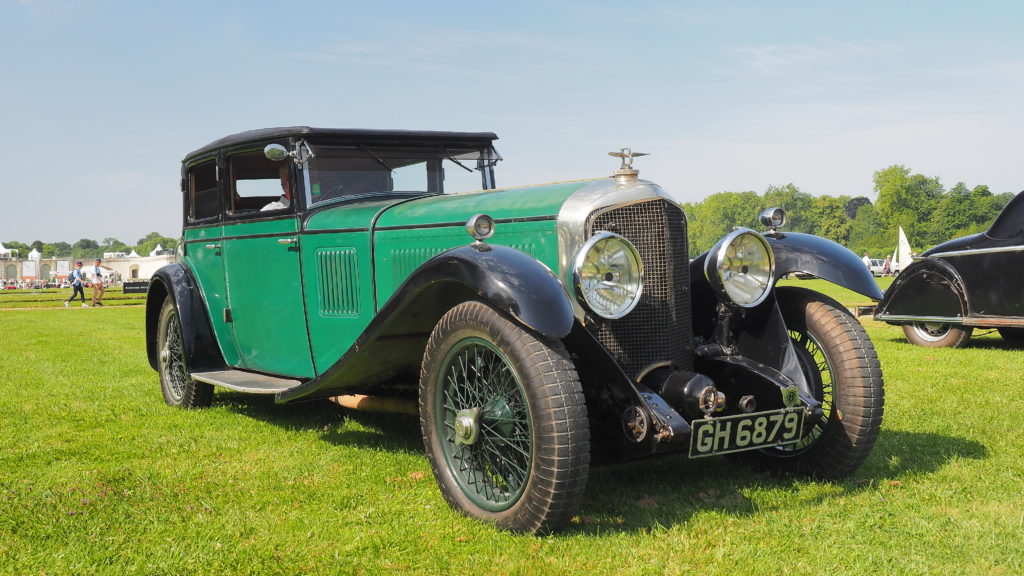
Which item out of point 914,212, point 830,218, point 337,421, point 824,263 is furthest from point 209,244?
point 830,218

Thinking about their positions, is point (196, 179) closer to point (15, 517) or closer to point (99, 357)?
point (15, 517)

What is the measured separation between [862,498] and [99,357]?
9.07 metres

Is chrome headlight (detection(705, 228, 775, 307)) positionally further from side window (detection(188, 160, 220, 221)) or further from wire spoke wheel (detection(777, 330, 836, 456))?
side window (detection(188, 160, 220, 221))

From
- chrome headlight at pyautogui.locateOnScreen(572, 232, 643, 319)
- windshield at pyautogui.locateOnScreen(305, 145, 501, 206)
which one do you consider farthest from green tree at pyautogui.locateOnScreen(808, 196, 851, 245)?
chrome headlight at pyautogui.locateOnScreen(572, 232, 643, 319)

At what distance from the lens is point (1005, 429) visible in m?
5.22

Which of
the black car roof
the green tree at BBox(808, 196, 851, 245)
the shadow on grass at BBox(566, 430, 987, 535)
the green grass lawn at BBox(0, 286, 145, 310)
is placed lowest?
the shadow on grass at BBox(566, 430, 987, 535)

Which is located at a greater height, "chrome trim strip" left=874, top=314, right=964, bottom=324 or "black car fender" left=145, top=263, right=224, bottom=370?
"black car fender" left=145, top=263, right=224, bottom=370

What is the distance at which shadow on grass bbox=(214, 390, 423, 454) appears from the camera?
17.1 ft

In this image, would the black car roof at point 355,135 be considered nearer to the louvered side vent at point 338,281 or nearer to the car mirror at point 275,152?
the car mirror at point 275,152

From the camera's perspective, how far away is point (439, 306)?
4.10m

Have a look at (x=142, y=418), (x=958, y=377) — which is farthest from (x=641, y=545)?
(x=958, y=377)

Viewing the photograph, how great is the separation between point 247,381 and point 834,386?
11.9 ft

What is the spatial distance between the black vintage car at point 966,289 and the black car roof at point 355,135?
19.3ft

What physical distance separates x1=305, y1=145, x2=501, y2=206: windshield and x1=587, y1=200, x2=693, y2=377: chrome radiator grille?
2185 mm
